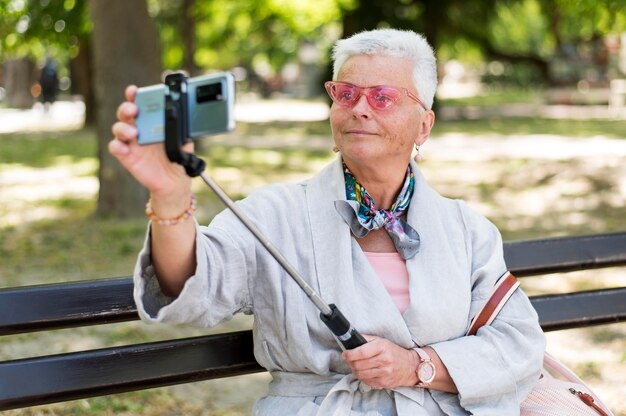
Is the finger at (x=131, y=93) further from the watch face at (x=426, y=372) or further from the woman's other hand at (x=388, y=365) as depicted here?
the watch face at (x=426, y=372)

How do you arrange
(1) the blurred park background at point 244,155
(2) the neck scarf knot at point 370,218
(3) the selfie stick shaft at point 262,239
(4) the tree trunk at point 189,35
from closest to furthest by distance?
1. (3) the selfie stick shaft at point 262,239
2. (2) the neck scarf knot at point 370,218
3. (1) the blurred park background at point 244,155
4. (4) the tree trunk at point 189,35

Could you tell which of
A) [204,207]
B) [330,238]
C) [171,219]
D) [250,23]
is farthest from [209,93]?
[250,23]

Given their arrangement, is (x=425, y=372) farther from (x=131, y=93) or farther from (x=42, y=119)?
(x=42, y=119)

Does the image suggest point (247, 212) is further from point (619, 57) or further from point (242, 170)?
point (619, 57)

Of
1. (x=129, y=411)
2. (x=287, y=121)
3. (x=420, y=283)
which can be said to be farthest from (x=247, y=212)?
(x=287, y=121)

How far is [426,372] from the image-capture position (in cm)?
264

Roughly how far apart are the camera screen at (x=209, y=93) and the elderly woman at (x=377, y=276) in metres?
0.57

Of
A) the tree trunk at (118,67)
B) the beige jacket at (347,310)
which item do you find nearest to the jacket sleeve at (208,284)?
the beige jacket at (347,310)

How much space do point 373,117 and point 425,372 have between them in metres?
0.75

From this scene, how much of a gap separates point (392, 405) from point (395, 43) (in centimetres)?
105

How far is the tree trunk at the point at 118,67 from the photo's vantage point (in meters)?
9.95

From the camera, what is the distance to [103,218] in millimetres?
10266

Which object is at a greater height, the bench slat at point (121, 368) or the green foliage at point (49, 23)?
the green foliage at point (49, 23)

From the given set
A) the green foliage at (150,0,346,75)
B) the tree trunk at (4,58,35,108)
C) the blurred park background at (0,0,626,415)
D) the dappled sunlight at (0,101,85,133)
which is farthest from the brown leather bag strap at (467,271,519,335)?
the tree trunk at (4,58,35,108)
